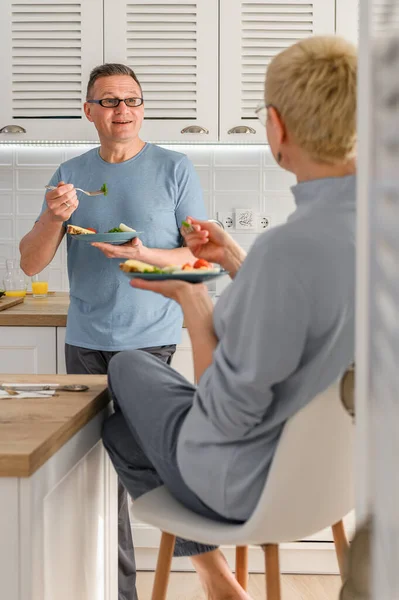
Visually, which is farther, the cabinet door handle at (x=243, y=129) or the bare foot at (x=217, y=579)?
the cabinet door handle at (x=243, y=129)

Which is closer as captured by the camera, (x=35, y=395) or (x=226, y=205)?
(x=35, y=395)

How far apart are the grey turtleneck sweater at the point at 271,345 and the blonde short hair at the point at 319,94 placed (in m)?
0.06

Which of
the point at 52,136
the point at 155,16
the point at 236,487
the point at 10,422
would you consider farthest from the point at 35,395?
the point at 155,16

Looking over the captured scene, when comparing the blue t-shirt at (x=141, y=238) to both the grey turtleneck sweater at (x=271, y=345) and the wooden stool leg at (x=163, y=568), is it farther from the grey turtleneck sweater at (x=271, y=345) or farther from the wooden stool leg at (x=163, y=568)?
the grey turtleneck sweater at (x=271, y=345)

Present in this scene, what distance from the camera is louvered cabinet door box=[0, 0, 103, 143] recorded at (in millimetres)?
3334

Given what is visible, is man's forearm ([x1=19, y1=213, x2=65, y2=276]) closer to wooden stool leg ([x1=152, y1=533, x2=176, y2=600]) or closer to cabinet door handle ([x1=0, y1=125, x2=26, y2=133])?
cabinet door handle ([x1=0, y1=125, x2=26, y2=133])

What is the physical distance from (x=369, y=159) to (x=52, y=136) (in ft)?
9.10

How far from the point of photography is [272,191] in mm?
3744

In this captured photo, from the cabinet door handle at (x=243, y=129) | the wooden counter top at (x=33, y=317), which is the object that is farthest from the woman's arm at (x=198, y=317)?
the cabinet door handle at (x=243, y=129)

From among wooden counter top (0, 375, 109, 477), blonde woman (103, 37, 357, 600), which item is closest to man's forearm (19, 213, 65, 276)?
wooden counter top (0, 375, 109, 477)

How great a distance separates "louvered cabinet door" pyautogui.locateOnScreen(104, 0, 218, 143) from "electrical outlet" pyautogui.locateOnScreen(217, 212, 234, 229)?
0.47 m

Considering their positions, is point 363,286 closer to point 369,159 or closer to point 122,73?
point 369,159

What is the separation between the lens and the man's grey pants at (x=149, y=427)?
58.1 inches

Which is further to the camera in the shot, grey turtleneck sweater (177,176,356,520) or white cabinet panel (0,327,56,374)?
white cabinet panel (0,327,56,374)
